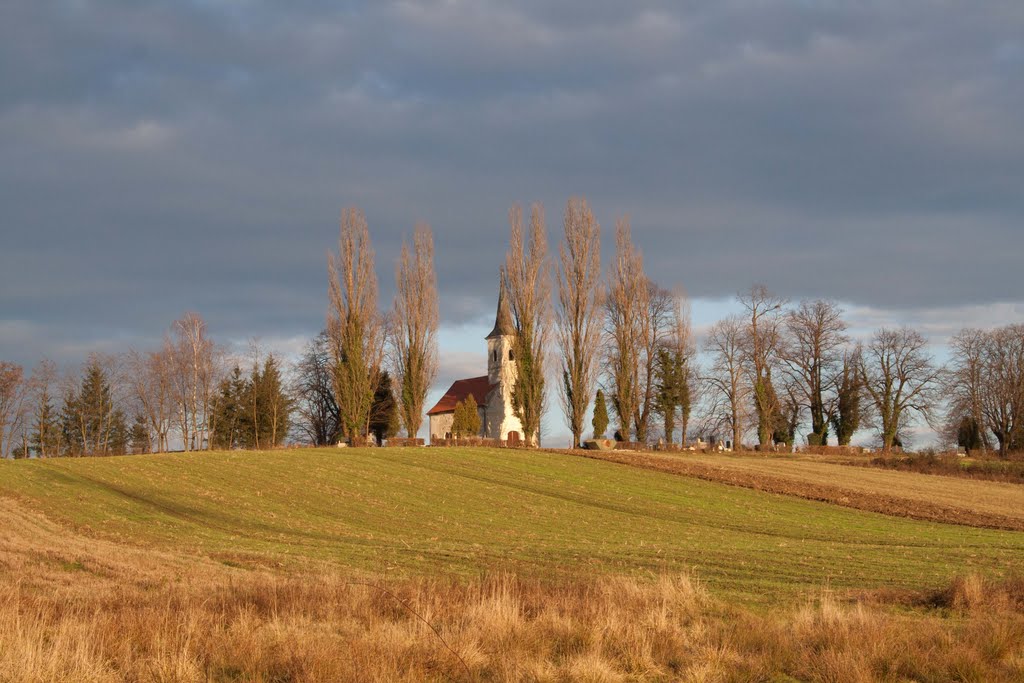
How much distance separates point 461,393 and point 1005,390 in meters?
52.8

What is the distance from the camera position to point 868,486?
42156 millimetres

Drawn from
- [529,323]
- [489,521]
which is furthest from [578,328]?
[489,521]

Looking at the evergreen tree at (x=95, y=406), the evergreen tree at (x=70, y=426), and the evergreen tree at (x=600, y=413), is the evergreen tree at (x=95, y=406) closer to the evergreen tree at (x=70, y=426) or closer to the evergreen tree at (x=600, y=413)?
the evergreen tree at (x=70, y=426)

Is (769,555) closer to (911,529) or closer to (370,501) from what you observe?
(911,529)

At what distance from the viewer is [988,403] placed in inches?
2717

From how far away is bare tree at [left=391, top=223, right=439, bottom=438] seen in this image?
199 feet

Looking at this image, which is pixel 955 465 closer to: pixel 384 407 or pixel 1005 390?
pixel 1005 390

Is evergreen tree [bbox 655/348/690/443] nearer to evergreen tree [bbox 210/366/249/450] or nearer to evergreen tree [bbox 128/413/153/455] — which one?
evergreen tree [bbox 210/366/249/450]

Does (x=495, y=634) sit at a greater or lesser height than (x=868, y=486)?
greater

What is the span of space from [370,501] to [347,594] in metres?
20.3

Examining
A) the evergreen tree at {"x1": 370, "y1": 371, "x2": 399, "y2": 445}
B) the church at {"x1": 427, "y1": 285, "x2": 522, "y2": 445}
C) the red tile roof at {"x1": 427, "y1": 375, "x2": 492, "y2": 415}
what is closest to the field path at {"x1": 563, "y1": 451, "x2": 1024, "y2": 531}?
the evergreen tree at {"x1": 370, "y1": 371, "x2": 399, "y2": 445}

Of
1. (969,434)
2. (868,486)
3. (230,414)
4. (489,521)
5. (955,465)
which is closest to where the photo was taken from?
(489,521)

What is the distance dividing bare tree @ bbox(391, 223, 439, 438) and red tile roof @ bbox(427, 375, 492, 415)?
32388 millimetres

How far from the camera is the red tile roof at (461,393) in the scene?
95250 millimetres
